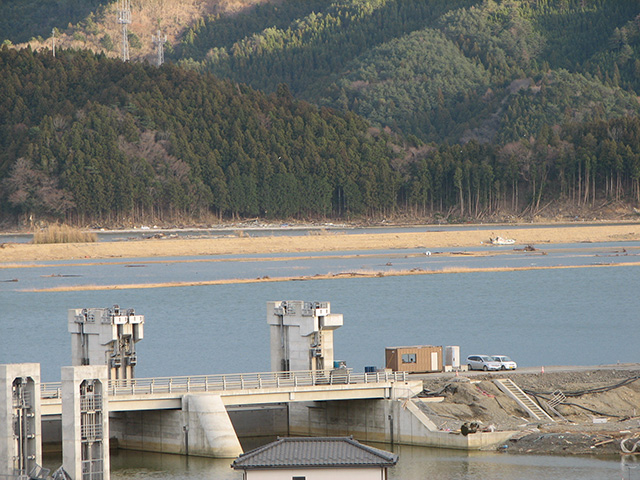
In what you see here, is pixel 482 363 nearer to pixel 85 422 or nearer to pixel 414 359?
pixel 414 359

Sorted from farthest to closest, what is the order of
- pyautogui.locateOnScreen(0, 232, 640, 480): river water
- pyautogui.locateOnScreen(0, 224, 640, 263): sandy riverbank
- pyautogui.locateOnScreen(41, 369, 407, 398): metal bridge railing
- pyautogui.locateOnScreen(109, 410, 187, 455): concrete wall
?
pyautogui.locateOnScreen(0, 224, 640, 263): sandy riverbank
pyautogui.locateOnScreen(41, 369, 407, 398): metal bridge railing
pyautogui.locateOnScreen(109, 410, 187, 455): concrete wall
pyautogui.locateOnScreen(0, 232, 640, 480): river water

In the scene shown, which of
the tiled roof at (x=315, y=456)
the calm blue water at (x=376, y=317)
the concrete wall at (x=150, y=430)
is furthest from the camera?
the calm blue water at (x=376, y=317)

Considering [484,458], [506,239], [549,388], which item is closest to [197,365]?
[549,388]

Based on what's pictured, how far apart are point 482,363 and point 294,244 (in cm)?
9788

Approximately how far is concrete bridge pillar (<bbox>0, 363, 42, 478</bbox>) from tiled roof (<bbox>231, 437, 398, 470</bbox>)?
29.1 feet

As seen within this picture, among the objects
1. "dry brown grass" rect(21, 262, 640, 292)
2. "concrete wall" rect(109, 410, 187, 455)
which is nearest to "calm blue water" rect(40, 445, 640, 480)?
"concrete wall" rect(109, 410, 187, 455)

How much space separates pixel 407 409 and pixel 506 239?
360 ft

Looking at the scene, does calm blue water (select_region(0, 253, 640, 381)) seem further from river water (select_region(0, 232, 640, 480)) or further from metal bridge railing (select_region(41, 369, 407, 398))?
metal bridge railing (select_region(41, 369, 407, 398))

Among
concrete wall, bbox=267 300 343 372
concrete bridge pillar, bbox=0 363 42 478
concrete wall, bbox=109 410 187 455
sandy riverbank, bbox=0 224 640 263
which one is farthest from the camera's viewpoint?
sandy riverbank, bbox=0 224 640 263

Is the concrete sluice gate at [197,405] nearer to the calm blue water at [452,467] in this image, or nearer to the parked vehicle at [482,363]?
the calm blue water at [452,467]

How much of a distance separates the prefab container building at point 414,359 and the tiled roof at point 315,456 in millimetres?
20552

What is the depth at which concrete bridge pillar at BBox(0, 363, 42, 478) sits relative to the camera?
117ft

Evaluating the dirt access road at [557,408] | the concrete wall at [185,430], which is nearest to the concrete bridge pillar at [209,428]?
the concrete wall at [185,430]

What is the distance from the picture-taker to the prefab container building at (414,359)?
168 ft
